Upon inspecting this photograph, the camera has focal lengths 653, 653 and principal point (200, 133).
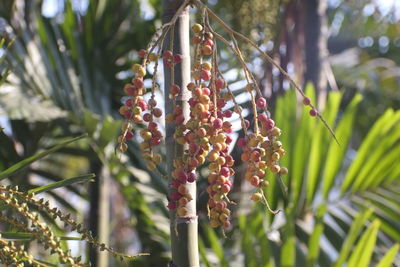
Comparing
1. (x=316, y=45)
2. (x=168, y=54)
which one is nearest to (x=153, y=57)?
(x=168, y=54)

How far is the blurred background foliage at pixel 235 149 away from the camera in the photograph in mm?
1440

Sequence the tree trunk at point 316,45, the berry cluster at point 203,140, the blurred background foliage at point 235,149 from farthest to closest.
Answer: the tree trunk at point 316,45, the blurred background foliage at point 235,149, the berry cluster at point 203,140

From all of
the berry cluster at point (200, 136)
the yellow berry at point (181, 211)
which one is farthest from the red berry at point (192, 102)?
the yellow berry at point (181, 211)

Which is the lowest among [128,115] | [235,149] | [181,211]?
[181,211]

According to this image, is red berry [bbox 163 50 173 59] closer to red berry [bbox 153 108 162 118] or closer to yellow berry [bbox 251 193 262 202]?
red berry [bbox 153 108 162 118]

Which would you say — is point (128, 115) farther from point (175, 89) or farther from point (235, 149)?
point (235, 149)

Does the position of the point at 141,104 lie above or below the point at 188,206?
above

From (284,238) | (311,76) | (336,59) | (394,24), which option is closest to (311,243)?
(284,238)

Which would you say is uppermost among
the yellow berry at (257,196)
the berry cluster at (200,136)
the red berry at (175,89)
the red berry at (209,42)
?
the red berry at (209,42)

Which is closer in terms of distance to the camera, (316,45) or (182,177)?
(182,177)

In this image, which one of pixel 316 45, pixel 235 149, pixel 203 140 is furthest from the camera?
pixel 316 45

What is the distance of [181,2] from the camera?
0.74m

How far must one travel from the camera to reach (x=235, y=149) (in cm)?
169

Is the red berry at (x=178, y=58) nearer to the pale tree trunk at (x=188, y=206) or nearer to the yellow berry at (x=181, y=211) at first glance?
the pale tree trunk at (x=188, y=206)
